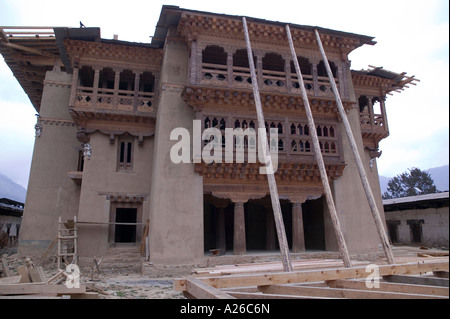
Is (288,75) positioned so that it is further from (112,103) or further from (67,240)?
(67,240)

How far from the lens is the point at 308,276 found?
597 centimetres

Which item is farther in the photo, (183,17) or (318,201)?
(318,201)

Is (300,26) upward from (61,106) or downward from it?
upward

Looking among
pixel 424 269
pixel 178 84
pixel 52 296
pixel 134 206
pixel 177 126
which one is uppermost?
pixel 178 84

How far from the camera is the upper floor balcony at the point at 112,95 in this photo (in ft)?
55.5

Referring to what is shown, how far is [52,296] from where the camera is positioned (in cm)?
737

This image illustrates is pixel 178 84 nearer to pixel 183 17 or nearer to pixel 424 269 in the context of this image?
pixel 183 17

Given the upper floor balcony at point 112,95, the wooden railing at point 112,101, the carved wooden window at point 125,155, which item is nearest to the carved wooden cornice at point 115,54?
the upper floor balcony at point 112,95

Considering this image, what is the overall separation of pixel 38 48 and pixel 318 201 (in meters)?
18.7

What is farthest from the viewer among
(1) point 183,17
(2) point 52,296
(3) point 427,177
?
(3) point 427,177

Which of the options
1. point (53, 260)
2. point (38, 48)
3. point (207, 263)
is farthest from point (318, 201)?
point (38, 48)

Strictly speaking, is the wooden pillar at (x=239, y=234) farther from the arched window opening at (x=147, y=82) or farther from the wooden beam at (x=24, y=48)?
the wooden beam at (x=24, y=48)

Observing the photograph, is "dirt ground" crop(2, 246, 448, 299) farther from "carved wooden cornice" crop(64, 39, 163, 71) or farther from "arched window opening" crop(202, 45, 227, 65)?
"arched window opening" crop(202, 45, 227, 65)

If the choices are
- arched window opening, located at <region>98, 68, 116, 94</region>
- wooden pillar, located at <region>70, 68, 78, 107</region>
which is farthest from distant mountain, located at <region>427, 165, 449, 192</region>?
arched window opening, located at <region>98, 68, 116, 94</region>
